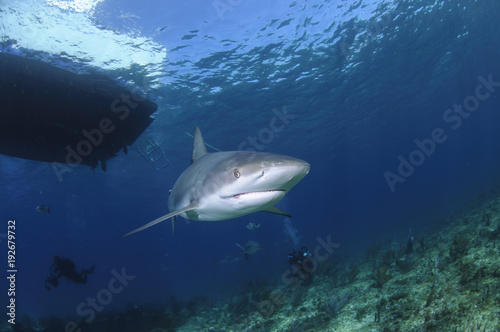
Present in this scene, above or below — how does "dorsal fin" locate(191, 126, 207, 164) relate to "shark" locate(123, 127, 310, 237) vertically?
above

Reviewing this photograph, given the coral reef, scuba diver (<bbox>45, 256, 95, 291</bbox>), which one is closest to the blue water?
scuba diver (<bbox>45, 256, 95, 291</bbox>)

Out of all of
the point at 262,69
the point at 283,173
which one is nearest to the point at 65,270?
the point at 283,173

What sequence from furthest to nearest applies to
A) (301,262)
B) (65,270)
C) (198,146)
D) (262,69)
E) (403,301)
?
(262,69), (65,270), (301,262), (198,146), (403,301)

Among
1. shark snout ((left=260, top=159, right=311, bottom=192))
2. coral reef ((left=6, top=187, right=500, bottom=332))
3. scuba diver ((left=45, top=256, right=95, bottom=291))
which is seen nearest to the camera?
shark snout ((left=260, top=159, right=311, bottom=192))

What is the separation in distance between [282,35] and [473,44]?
65.6 feet

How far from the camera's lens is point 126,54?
12.2 meters

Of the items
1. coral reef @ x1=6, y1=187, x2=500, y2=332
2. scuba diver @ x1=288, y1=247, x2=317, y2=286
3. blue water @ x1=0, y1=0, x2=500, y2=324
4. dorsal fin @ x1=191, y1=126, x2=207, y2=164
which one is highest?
blue water @ x1=0, y1=0, x2=500, y2=324

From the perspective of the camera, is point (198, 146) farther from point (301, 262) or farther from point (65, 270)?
point (65, 270)

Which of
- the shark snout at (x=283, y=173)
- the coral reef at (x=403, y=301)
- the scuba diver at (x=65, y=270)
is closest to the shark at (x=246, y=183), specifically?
the shark snout at (x=283, y=173)

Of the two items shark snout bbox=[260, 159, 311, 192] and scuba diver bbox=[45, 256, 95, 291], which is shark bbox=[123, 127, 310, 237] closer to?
shark snout bbox=[260, 159, 311, 192]

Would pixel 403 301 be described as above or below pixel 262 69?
below

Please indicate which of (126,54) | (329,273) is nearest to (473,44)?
(329,273)

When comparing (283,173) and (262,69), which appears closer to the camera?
(283,173)

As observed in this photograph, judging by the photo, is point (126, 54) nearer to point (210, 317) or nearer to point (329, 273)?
point (210, 317)
